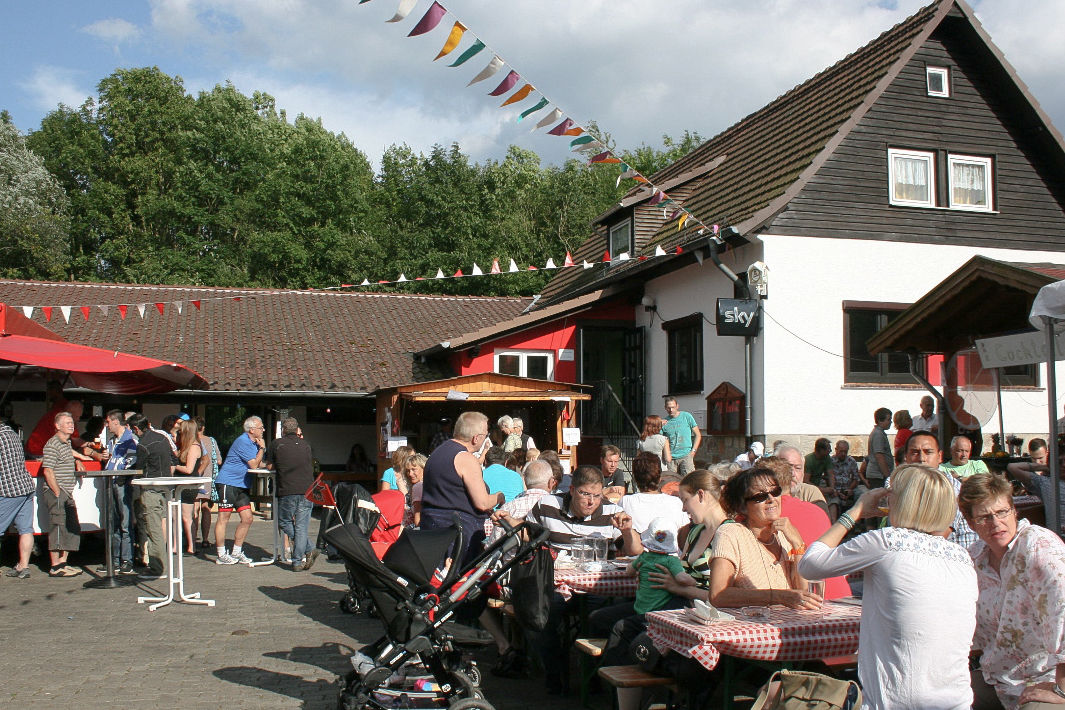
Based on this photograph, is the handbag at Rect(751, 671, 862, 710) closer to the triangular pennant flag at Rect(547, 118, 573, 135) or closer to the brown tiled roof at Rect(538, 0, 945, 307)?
the triangular pennant flag at Rect(547, 118, 573, 135)

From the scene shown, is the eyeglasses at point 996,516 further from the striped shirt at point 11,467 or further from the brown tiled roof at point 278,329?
the brown tiled roof at point 278,329

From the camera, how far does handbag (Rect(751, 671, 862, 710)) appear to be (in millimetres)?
4082

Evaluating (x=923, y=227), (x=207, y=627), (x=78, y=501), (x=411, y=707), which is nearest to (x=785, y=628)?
(x=411, y=707)

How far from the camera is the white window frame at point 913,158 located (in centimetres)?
1523

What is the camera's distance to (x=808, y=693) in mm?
4113

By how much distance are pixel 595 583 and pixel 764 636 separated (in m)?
→ 1.80

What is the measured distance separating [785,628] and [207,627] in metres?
5.45

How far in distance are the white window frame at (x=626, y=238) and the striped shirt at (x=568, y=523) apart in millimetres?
13171

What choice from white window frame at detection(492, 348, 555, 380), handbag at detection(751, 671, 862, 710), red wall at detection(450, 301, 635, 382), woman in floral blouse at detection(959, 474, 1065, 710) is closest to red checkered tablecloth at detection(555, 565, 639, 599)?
handbag at detection(751, 671, 862, 710)

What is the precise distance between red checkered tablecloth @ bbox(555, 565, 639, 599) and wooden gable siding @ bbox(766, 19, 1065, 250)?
9.29 m

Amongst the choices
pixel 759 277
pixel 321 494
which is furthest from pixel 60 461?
pixel 759 277

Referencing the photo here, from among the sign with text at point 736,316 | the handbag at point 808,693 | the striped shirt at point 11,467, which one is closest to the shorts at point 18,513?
the striped shirt at point 11,467

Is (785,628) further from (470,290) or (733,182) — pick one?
(470,290)

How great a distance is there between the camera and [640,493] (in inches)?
277
